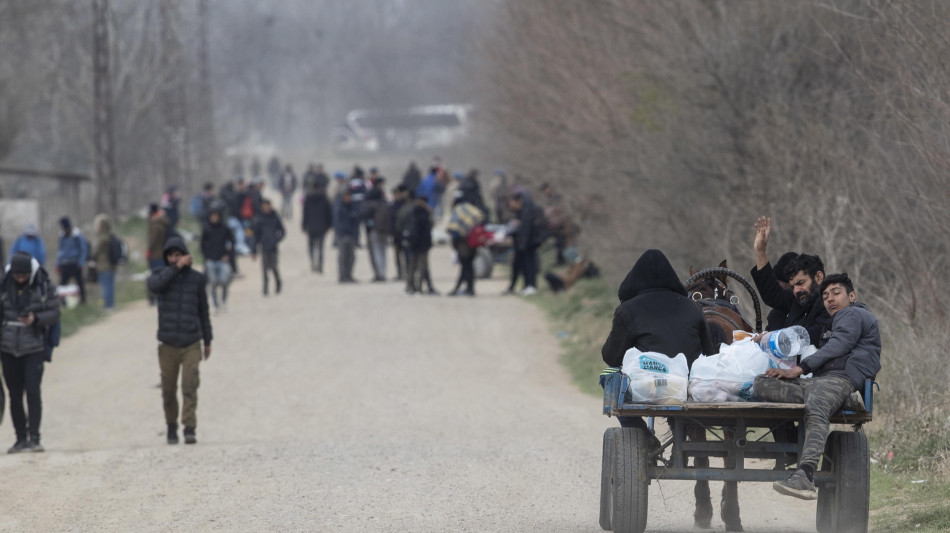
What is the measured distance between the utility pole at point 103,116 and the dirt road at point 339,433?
31.7ft

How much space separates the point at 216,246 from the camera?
22375mm

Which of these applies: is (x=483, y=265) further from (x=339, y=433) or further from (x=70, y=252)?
(x=339, y=433)

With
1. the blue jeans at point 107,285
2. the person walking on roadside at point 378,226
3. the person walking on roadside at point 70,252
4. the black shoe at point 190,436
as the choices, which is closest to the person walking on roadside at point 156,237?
the person walking on roadside at point 70,252

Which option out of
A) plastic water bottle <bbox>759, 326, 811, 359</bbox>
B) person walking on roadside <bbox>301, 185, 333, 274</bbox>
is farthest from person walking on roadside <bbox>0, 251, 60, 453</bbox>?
person walking on roadside <bbox>301, 185, 333, 274</bbox>

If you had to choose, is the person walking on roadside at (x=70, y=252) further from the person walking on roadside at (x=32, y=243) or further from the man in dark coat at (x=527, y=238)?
the man in dark coat at (x=527, y=238)

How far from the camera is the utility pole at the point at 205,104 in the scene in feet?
170

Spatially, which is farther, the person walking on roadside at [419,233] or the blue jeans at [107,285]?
the blue jeans at [107,285]

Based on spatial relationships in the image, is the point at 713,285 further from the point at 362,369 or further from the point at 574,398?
the point at 362,369

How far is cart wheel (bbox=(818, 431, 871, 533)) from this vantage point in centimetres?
746

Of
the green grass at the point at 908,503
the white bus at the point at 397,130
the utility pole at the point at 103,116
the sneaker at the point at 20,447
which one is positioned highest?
the white bus at the point at 397,130

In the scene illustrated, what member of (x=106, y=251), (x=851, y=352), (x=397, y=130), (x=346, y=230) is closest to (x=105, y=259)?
(x=106, y=251)

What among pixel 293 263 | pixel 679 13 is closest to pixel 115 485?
pixel 679 13

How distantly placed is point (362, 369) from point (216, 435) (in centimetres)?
441

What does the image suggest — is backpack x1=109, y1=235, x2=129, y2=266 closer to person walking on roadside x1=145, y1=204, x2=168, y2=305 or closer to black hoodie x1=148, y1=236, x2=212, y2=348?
person walking on roadside x1=145, y1=204, x2=168, y2=305
